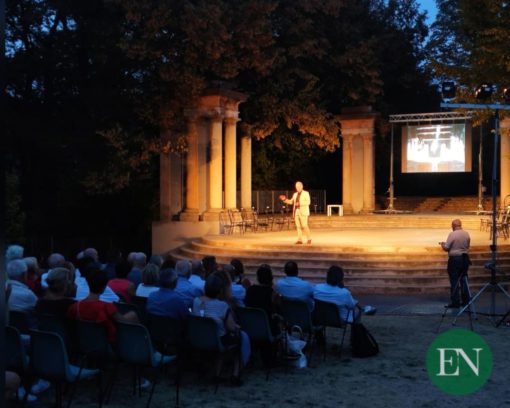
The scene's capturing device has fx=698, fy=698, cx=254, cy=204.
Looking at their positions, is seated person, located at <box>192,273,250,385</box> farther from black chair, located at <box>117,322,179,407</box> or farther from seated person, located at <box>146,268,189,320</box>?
black chair, located at <box>117,322,179,407</box>

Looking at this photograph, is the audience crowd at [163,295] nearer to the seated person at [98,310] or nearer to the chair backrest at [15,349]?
the seated person at [98,310]

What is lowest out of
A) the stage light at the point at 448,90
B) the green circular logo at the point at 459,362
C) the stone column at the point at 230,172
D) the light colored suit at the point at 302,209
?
the green circular logo at the point at 459,362

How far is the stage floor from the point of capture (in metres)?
15.9

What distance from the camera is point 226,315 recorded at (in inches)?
275

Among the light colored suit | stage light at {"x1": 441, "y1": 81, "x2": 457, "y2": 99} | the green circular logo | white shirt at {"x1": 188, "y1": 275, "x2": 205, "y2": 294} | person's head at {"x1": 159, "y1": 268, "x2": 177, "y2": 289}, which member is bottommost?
the green circular logo

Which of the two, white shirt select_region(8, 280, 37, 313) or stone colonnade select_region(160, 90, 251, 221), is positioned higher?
stone colonnade select_region(160, 90, 251, 221)

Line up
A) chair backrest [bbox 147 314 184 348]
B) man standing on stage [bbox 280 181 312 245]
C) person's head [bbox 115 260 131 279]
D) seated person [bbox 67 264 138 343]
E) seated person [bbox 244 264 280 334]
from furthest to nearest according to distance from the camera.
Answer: man standing on stage [bbox 280 181 312 245] < person's head [bbox 115 260 131 279] < seated person [bbox 244 264 280 334] < chair backrest [bbox 147 314 184 348] < seated person [bbox 67 264 138 343]

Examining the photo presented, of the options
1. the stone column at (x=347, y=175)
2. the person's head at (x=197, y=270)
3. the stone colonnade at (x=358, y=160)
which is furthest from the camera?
the stone column at (x=347, y=175)

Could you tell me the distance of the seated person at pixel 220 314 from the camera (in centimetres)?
689

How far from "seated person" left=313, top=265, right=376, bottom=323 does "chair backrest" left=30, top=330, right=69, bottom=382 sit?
11.7 ft

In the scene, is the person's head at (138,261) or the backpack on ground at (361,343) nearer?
the backpack on ground at (361,343)

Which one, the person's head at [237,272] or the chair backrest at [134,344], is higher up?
the person's head at [237,272]

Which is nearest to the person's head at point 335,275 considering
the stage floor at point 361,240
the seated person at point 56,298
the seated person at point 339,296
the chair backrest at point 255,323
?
the seated person at point 339,296

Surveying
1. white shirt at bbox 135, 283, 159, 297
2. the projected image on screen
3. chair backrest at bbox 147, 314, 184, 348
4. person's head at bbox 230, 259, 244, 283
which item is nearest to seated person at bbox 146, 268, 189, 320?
chair backrest at bbox 147, 314, 184, 348
